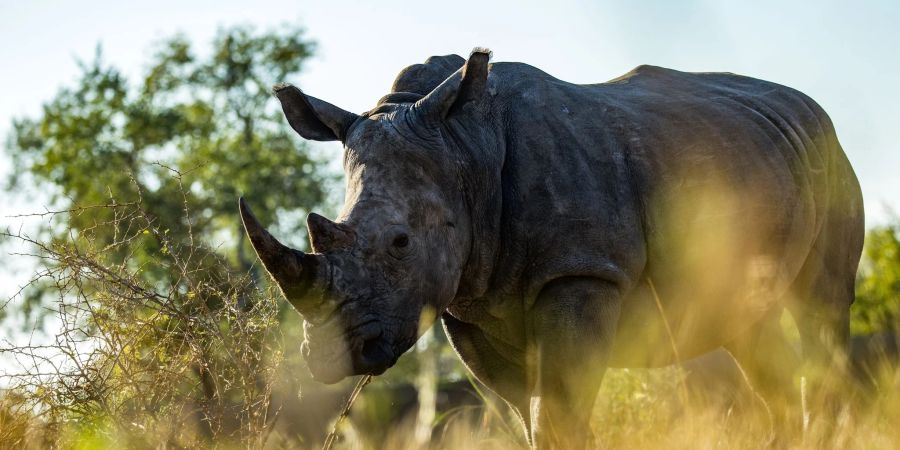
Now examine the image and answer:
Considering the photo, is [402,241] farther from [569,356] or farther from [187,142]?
[187,142]

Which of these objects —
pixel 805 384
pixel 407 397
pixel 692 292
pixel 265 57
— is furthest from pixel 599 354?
pixel 265 57

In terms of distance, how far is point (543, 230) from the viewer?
210 inches

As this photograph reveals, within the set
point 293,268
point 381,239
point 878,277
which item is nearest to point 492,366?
point 381,239

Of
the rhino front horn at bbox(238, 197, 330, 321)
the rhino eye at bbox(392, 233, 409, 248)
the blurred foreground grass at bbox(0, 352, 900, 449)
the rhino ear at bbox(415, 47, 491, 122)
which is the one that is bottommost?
the blurred foreground grass at bbox(0, 352, 900, 449)

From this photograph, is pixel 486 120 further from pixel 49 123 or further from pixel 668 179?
pixel 49 123

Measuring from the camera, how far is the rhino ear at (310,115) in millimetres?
5543

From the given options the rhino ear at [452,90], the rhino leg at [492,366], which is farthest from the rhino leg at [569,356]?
the rhino ear at [452,90]

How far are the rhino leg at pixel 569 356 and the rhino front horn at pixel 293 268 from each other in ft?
3.68

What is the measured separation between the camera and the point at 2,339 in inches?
206

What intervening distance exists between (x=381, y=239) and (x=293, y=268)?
1.63 ft

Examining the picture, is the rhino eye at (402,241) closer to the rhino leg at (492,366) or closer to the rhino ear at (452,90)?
the rhino ear at (452,90)

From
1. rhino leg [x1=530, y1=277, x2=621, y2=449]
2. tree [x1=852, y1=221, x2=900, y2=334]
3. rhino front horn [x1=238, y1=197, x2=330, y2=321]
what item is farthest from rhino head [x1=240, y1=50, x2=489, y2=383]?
tree [x1=852, y1=221, x2=900, y2=334]

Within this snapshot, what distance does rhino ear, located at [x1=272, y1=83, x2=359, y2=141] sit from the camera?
218 inches

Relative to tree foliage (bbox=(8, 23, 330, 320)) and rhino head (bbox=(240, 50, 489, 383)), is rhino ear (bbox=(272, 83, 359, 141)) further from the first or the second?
tree foliage (bbox=(8, 23, 330, 320))
